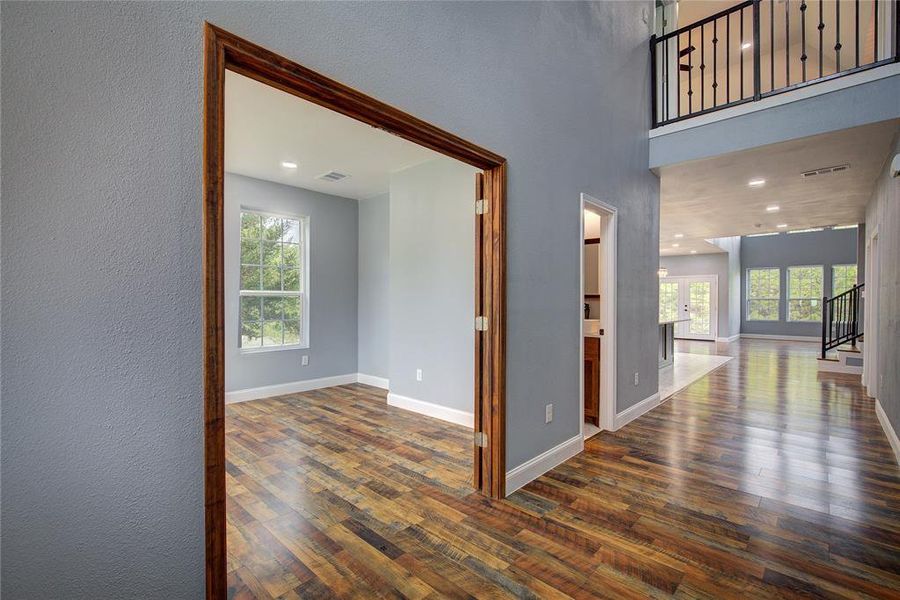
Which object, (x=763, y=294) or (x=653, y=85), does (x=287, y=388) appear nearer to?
(x=653, y=85)

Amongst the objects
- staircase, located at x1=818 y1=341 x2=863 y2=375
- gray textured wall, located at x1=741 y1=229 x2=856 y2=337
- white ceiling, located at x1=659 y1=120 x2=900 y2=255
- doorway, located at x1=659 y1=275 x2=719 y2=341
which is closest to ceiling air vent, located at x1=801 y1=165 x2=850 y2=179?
white ceiling, located at x1=659 y1=120 x2=900 y2=255

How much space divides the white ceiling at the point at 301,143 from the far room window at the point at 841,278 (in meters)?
13.3

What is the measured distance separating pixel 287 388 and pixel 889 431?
610cm

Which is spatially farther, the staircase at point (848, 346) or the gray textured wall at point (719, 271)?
the gray textured wall at point (719, 271)

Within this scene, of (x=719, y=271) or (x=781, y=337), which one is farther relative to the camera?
(x=781, y=337)

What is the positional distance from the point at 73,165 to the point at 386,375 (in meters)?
4.80

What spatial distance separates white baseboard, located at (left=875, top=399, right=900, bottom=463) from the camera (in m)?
3.19

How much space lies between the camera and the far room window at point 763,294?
1266 centimetres

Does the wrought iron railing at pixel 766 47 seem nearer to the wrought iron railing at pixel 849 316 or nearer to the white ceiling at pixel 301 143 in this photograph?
the white ceiling at pixel 301 143

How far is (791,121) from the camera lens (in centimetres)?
355

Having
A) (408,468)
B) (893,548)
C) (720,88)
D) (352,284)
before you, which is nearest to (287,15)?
(408,468)

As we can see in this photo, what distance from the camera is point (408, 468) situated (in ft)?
9.86

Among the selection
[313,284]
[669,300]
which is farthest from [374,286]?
[669,300]

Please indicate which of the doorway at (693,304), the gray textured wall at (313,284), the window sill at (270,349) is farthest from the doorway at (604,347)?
the doorway at (693,304)
